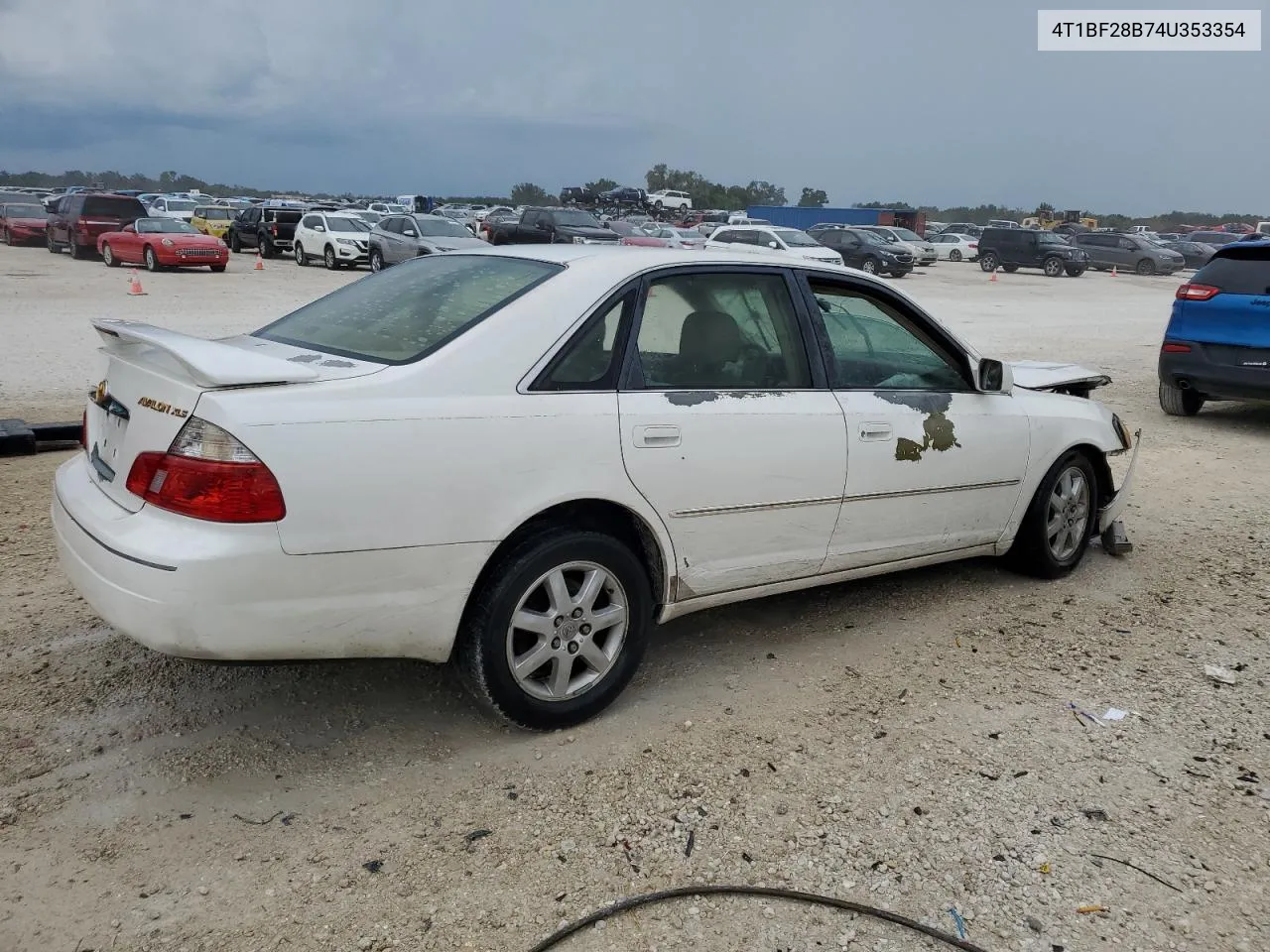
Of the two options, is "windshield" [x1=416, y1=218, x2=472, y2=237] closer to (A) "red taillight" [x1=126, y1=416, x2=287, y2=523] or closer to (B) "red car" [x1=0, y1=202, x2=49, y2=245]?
(B) "red car" [x1=0, y1=202, x2=49, y2=245]

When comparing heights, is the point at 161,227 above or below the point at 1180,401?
above

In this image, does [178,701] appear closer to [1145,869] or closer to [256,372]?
[256,372]

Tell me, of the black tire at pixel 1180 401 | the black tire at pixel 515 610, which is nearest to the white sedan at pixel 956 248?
the black tire at pixel 1180 401

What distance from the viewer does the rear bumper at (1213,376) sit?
8.81m

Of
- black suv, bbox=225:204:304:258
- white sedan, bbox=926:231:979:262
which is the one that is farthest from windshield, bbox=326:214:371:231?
white sedan, bbox=926:231:979:262

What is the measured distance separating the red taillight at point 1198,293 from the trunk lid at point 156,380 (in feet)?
27.8

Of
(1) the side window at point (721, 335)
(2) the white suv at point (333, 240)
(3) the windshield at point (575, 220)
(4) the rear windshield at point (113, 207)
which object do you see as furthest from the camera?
(3) the windshield at point (575, 220)

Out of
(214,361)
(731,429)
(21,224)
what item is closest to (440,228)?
(21,224)

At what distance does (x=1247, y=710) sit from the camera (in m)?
3.90

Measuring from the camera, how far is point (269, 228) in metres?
30.7

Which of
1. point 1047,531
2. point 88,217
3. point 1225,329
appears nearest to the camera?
point 1047,531

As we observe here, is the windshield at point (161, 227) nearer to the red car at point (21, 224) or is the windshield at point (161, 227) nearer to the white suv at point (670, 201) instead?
the red car at point (21, 224)

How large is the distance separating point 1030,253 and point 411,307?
37.9 m

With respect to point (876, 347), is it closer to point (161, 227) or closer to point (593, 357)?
point (593, 357)
